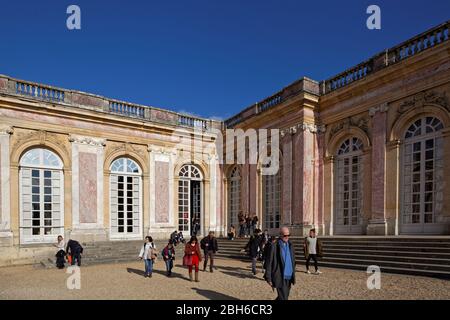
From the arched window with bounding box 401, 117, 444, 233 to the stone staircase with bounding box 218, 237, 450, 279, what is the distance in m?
1.67

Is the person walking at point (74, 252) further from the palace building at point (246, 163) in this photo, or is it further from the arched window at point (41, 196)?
the arched window at point (41, 196)

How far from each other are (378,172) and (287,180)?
145 inches

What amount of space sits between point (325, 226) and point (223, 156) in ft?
22.7

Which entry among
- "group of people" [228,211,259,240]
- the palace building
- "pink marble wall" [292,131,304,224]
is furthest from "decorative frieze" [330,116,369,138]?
"group of people" [228,211,259,240]

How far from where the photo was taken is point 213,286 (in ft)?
23.7

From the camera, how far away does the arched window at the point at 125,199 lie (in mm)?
14773

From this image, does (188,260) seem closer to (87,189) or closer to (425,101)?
(87,189)

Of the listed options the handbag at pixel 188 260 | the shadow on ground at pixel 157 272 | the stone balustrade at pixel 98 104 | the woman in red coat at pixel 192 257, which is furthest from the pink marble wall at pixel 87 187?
the handbag at pixel 188 260

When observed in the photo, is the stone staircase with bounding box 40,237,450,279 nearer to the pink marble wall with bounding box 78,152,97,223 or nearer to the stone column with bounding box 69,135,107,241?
the stone column with bounding box 69,135,107,241

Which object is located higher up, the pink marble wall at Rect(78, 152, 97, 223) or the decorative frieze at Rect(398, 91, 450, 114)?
the decorative frieze at Rect(398, 91, 450, 114)

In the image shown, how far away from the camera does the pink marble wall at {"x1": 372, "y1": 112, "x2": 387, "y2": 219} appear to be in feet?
36.6

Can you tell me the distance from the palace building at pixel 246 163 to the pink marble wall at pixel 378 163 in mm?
36

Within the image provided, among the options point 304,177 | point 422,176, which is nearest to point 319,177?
point 304,177
